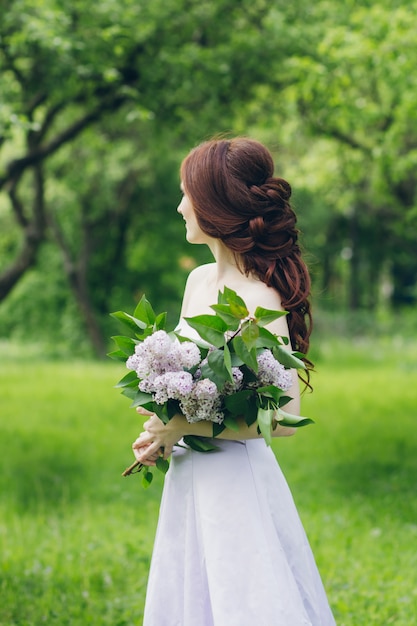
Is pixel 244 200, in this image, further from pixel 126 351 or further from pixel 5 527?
pixel 5 527

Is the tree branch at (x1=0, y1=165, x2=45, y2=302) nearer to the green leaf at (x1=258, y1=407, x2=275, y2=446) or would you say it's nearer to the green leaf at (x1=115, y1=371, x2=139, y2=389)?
the green leaf at (x1=115, y1=371, x2=139, y2=389)

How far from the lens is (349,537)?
628 cm

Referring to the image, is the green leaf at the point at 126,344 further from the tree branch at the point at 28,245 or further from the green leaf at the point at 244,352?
the tree branch at the point at 28,245

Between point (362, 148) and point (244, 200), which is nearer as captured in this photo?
point (244, 200)

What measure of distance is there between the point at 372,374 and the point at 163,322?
16.5m

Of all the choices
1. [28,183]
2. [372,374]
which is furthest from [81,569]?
[28,183]

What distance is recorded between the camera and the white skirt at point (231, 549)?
9.34 feet

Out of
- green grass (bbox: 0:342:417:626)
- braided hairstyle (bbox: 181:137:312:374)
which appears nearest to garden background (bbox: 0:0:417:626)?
green grass (bbox: 0:342:417:626)

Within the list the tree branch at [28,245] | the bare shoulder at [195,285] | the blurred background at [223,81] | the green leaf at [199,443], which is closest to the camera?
the green leaf at [199,443]

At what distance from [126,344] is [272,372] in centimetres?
51

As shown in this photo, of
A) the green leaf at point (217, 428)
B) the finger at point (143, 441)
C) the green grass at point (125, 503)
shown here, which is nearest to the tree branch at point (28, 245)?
the green grass at point (125, 503)

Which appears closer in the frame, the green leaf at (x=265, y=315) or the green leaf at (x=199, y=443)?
the green leaf at (x=265, y=315)

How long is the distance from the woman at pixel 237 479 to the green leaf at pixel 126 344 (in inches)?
8.4

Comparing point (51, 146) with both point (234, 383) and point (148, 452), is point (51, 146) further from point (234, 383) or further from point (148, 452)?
point (234, 383)
